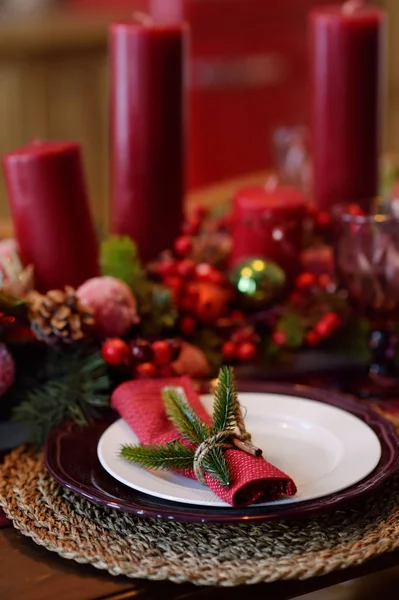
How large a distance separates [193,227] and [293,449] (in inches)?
17.4

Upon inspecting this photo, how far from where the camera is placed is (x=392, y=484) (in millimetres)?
721

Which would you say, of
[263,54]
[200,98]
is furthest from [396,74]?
[200,98]

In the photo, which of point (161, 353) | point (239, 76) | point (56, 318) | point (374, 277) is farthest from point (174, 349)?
point (239, 76)

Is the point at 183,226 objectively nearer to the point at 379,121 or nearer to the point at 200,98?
the point at 379,121

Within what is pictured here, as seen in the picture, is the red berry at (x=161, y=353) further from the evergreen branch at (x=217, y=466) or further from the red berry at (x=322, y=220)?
the red berry at (x=322, y=220)

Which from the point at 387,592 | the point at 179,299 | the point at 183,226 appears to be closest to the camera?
the point at 387,592

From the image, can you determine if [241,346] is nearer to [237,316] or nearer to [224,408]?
[237,316]

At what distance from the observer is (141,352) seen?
0.86 meters

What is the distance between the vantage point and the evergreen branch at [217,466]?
650 mm

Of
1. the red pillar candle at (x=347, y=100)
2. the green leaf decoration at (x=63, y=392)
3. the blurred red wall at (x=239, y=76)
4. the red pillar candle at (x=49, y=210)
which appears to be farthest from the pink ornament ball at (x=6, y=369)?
the blurred red wall at (x=239, y=76)

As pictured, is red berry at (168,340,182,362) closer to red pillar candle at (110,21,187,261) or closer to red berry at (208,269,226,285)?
red berry at (208,269,226,285)

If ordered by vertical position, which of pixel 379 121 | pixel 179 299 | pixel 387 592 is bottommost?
pixel 387 592

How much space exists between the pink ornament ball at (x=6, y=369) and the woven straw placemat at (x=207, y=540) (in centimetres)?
14

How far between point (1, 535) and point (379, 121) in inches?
30.9
